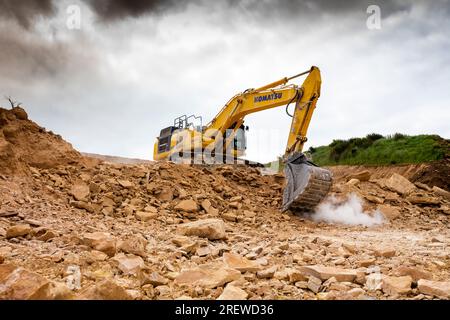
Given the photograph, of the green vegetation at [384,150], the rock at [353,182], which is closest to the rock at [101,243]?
the rock at [353,182]

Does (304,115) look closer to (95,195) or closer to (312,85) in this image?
(312,85)

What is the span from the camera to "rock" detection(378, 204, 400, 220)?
34.1ft

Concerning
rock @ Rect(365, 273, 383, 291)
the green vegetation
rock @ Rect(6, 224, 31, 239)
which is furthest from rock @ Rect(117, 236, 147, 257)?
the green vegetation

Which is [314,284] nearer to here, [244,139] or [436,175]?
[244,139]

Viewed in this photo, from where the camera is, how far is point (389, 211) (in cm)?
1059

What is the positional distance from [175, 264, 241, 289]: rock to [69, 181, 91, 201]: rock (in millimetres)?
5015

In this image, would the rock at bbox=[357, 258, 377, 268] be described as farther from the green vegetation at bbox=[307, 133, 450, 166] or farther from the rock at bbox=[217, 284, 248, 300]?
the green vegetation at bbox=[307, 133, 450, 166]

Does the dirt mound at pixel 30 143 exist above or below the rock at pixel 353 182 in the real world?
above

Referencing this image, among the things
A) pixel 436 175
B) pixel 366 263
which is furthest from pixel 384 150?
pixel 366 263

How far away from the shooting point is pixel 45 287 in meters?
2.73

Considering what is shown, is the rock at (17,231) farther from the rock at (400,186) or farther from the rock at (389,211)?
the rock at (400,186)

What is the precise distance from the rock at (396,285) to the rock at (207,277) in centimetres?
134

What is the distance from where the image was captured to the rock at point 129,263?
372 cm

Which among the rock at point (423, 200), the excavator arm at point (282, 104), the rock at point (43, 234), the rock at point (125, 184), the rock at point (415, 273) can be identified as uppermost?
the excavator arm at point (282, 104)
